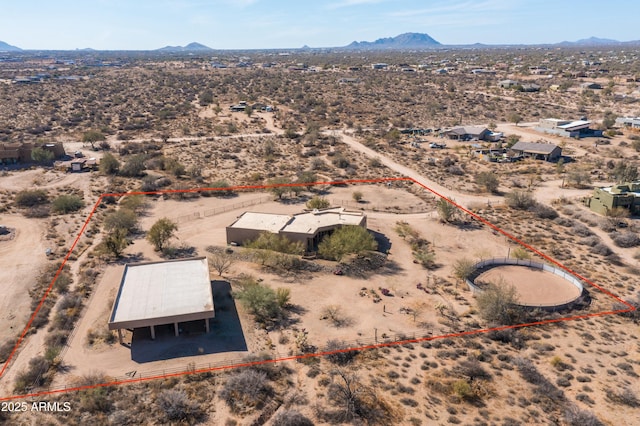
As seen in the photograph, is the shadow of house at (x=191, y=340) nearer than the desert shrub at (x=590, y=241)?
Yes

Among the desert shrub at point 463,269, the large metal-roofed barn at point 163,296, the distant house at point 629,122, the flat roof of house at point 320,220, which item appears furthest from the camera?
the distant house at point 629,122

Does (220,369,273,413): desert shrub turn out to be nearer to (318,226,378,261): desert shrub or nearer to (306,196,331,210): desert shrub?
(318,226,378,261): desert shrub

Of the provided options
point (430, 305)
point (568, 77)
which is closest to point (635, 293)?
point (430, 305)

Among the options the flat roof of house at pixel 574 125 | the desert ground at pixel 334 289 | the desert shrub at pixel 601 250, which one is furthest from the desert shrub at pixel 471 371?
the flat roof of house at pixel 574 125

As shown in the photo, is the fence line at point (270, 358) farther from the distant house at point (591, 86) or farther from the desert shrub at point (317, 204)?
the distant house at point (591, 86)

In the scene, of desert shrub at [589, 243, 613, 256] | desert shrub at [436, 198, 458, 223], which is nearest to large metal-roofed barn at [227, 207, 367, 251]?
desert shrub at [436, 198, 458, 223]
